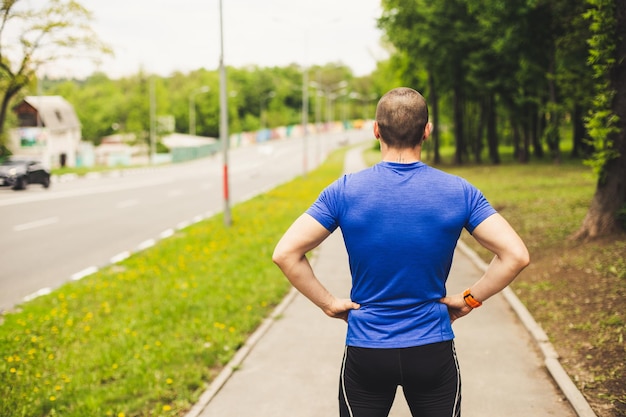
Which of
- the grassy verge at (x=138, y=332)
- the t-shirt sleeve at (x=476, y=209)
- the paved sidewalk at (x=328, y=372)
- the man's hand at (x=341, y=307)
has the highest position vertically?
the t-shirt sleeve at (x=476, y=209)

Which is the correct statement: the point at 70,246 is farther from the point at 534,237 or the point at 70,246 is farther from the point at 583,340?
the point at 583,340

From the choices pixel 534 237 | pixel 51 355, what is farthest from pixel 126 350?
pixel 534 237

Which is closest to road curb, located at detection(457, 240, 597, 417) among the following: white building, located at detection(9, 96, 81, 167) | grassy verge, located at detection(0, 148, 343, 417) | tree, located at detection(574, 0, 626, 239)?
tree, located at detection(574, 0, 626, 239)

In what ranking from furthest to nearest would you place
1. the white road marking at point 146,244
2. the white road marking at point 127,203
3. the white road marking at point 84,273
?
the white road marking at point 127,203
the white road marking at point 146,244
the white road marking at point 84,273

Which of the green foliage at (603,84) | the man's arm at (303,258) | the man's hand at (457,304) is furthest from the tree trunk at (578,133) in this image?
the man's arm at (303,258)

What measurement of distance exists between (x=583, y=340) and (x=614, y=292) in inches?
49.7

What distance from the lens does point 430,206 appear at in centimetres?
236

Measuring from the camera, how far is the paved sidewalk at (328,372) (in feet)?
16.0

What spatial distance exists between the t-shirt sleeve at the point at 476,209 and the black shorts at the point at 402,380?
1.63ft

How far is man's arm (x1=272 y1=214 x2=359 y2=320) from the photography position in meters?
2.44

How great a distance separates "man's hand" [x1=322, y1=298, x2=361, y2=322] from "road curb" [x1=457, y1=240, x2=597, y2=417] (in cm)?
282

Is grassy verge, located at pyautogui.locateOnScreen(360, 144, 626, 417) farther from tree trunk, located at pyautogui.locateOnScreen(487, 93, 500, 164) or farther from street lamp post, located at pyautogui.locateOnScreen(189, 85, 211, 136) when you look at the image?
street lamp post, located at pyautogui.locateOnScreen(189, 85, 211, 136)

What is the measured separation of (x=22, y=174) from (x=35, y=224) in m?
14.2

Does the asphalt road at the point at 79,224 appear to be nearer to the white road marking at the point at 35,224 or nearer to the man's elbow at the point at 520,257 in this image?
the white road marking at the point at 35,224
